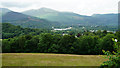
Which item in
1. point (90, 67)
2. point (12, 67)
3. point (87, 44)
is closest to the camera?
→ point (12, 67)

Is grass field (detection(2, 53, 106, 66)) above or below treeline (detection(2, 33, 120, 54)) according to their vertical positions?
above

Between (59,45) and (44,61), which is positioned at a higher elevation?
(44,61)

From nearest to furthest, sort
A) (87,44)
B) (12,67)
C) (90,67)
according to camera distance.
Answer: (12,67), (90,67), (87,44)

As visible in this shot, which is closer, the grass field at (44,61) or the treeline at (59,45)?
the grass field at (44,61)

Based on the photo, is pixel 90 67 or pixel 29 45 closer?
pixel 90 67

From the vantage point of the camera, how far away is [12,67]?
42.0ft

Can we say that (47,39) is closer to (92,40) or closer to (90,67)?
(92,40)

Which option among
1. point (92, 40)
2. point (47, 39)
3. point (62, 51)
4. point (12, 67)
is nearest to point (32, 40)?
point (47, 39)

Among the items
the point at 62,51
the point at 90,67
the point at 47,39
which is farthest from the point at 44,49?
the point at 90,67

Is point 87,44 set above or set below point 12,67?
below

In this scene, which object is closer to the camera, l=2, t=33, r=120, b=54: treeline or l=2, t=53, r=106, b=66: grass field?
l=2, t=53, r=106, b=66: grass field

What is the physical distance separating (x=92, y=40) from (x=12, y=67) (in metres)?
31.9

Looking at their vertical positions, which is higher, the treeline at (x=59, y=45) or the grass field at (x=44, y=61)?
the grass field at (x=44, y=61)

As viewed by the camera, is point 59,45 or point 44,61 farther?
point 59,45
